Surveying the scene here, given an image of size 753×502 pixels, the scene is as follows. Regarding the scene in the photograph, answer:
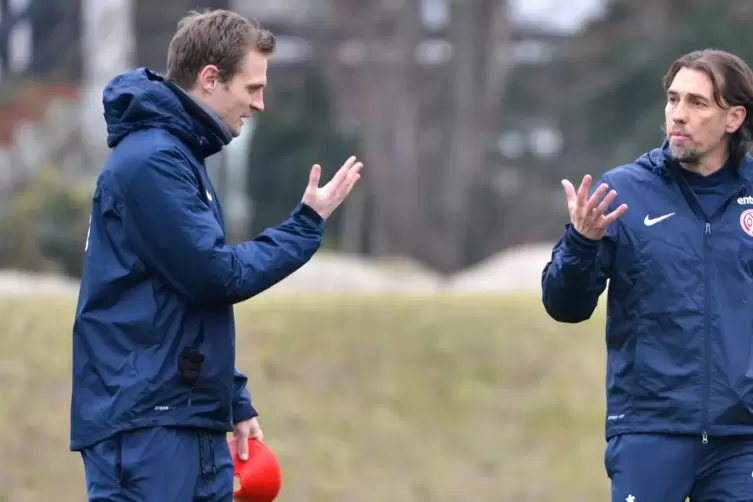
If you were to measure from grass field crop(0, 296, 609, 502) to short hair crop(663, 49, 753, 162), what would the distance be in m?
4.71

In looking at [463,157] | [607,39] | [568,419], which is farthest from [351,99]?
[568,419]

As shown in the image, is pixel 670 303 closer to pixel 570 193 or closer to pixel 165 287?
pixel 570 193

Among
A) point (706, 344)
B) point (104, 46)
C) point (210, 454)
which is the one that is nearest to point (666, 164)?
point (706, 344)

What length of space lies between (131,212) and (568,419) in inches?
253

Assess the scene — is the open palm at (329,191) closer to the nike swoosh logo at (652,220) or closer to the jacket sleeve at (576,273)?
the jacket sleeve at (576,273)

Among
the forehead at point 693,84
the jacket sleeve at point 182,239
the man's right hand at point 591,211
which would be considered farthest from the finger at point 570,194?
the jacket sleeve at point 182,239

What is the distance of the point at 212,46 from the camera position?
14.5 ft

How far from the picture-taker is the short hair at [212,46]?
14.5 ft

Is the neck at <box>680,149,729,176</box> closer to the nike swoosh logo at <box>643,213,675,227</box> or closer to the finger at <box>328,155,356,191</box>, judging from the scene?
the nike swoosh logo at <box>643,213,675,227</box>

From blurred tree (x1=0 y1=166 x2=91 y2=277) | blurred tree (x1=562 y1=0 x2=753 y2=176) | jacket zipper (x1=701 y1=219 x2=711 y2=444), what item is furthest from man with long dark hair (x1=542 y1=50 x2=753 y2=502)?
blurred tree (x1=562 y1=0 x2=753 y2=176)

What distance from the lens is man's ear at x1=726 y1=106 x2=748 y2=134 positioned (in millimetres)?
4922

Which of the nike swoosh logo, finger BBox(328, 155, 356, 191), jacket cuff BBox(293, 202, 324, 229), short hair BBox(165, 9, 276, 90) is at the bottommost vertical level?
the nike swoosh logo

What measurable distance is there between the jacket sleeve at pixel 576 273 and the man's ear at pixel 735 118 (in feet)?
1.65

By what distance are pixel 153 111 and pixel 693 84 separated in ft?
5.88
